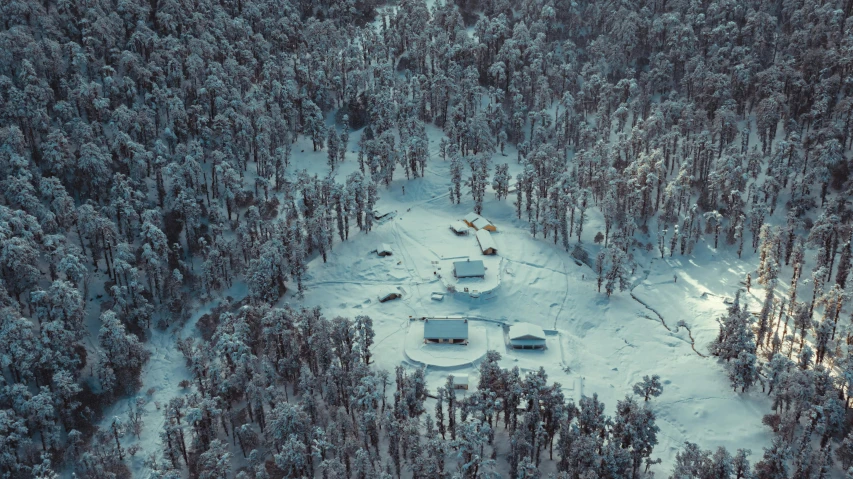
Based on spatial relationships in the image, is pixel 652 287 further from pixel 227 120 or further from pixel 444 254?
pixel 227 120

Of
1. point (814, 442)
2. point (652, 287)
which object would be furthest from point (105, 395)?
point (814, 442)

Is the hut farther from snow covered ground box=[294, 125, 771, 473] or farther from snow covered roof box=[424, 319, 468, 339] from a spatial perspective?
snow covered roof box=[424, 319, 468, 339]

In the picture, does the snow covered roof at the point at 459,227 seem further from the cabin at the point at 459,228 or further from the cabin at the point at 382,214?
the cabin at the point at 382,214

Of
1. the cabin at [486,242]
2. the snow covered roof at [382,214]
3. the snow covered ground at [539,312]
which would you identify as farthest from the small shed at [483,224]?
the snow covered roof at [382,214]

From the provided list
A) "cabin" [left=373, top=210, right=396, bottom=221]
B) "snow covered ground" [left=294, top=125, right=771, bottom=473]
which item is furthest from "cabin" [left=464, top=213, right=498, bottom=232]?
"cabin" [left=373, top=210, right=396, bottom=221]

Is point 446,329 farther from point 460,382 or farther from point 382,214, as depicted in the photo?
point 382,214

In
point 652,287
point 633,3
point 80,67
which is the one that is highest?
point 633,3
